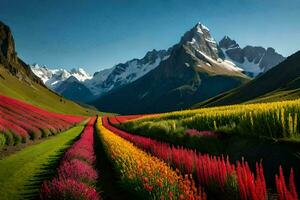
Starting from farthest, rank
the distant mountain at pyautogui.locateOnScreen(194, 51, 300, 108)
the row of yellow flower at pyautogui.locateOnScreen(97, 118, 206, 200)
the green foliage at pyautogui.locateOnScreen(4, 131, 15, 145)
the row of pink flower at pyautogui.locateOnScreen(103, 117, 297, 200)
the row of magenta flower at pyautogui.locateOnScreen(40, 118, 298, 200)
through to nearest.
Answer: the distant mountain at pyautogui.locateOnScreen(194, 51, 300, 108) → the green foliage at pyautogui.locateOnScreen(4, 131, 15, 145) → the row of yellow flower at pyautogui.locateOnScreen(97, 118, 206, 200) → the row of magenta flower at pyautogui.locateOnScreen(40, 118, 298, 200) → the row of pink flower at pyautogui.locateOnScreen(103, 117, 297, 200)

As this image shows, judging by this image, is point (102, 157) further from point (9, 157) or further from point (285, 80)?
point (285, 80)

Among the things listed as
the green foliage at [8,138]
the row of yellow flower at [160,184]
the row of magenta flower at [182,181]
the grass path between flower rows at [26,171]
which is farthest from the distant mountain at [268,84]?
the row of yellow flower at [160,184]

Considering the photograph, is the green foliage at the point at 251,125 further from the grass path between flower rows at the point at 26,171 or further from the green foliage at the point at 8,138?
the green foliage at the point at 8,138

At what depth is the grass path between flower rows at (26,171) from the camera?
17.5m

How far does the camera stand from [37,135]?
44.4 meters

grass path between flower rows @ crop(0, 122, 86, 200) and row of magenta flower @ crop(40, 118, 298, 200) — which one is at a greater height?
row of magenta flower @ crop(40, 118, 298, 200)

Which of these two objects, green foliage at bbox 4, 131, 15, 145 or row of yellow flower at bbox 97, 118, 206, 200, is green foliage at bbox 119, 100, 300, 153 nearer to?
row of yellow flower at bbox 97, 118, 206, 200

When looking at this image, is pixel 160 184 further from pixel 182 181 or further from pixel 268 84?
pixel 268 84

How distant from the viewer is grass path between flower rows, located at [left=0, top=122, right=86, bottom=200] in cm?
1752

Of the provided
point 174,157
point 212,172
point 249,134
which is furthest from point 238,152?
point 212,172

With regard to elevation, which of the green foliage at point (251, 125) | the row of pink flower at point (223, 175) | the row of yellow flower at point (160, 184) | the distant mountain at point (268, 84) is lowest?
the row of yellow flower at point (160, 184)

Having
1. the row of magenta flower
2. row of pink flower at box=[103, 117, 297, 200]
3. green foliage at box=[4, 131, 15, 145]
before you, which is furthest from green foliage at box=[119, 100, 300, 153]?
green foliage at box=[4, 131, 15, 145]

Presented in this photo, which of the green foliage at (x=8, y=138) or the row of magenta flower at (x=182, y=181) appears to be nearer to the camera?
the row of magenta flower at (x=182, y=181)

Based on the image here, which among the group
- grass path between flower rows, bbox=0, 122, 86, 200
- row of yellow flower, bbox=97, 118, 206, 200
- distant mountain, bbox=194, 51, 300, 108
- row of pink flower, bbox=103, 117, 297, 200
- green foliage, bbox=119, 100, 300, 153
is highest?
distant mountain, bbox=194, 51, 300, 108
